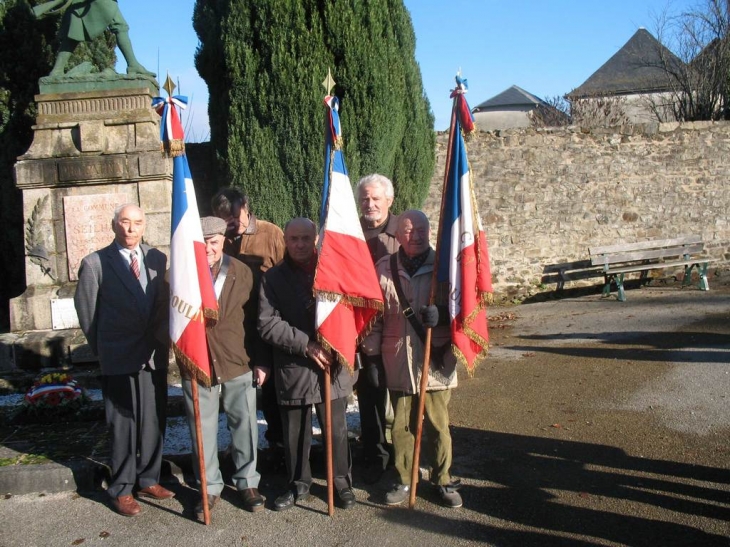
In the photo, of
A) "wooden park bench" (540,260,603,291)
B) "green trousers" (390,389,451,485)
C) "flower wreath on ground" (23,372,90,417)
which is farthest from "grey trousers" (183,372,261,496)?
"wooden park bench" (540,260,603,291)

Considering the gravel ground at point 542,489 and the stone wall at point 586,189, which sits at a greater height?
the stone wall at point 586,189

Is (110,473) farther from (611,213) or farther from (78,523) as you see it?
(611,213)

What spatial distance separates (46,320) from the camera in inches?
244

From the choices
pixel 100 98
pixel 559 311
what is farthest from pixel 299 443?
pixel 559 311

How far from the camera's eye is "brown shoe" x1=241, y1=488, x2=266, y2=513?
12.0 ft

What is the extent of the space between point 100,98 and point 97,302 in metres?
3.33

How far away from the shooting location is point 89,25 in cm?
649

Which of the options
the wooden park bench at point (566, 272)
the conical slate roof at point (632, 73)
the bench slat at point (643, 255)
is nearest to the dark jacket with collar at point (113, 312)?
the bench slat at point (643, 255)

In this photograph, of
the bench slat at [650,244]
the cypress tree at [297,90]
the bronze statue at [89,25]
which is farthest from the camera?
the bench slat at [650,244]

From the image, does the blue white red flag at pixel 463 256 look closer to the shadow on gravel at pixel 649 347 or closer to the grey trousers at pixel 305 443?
the grey trousers at pixel 305 443

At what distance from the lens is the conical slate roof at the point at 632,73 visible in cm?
2078

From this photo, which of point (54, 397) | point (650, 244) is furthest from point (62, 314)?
point (650, 244)

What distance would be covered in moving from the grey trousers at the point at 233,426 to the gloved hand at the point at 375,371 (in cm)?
68

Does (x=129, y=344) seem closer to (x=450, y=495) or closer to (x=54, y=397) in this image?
(x=54, y=397)
